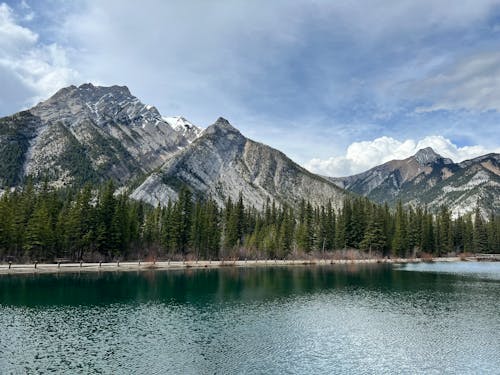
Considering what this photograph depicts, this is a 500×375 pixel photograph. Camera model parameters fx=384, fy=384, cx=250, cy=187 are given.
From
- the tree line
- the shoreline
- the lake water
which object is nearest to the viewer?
the lake water

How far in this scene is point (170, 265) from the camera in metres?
107

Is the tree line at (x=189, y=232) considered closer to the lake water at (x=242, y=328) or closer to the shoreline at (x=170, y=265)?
the shoreline at (x=170, y=265)

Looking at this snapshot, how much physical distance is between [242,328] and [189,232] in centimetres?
8639

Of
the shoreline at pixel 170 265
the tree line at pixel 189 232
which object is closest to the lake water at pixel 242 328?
the shoreline at pixel 170 265

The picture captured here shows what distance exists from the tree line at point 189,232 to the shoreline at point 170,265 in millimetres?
6890

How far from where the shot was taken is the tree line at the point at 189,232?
308 ft

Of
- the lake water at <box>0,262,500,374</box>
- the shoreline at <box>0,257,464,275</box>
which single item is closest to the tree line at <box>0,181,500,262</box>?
the shoreline at <box>0,257,464,275</box>

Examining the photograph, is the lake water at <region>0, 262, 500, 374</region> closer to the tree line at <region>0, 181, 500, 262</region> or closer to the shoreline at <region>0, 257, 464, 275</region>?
the shoreline at <region>0, 257, 464, 275</region>

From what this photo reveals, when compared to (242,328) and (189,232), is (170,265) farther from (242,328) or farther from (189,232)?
(242,328)

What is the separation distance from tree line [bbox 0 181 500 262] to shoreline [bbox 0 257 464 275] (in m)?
6.89

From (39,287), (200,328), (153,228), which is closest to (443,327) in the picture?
(200,328)

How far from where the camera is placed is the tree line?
93.8 m

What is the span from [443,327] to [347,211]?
114 meters

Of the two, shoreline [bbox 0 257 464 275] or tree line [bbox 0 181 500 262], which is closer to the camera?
shoreline [bbox 0 257 464 275]
